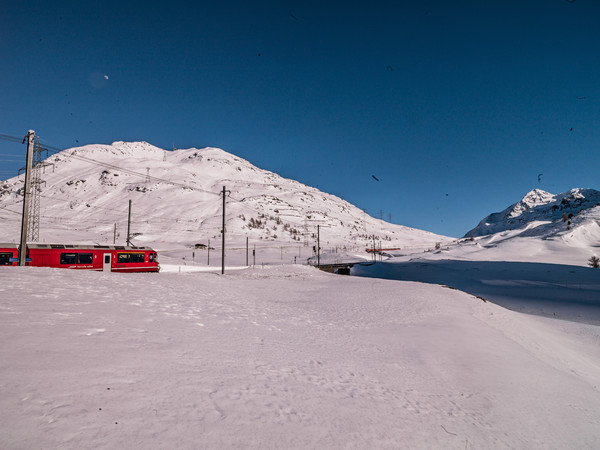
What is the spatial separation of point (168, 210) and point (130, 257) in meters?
101

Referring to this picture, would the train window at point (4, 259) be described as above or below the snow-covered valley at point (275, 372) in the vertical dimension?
above

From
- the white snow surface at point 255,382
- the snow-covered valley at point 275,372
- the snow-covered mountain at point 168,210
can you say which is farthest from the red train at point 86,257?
the snow-covered mountain at point 168,210

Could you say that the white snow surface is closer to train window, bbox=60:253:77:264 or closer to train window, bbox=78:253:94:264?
train window, bbox=60:253:77:264

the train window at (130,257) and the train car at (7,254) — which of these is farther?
the train window at (130,257)

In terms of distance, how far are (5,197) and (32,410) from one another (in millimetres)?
191823

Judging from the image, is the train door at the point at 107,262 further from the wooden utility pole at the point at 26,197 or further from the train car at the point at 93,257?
the wooden utility pole at the point at 26,197

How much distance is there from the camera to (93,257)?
90.5 feet

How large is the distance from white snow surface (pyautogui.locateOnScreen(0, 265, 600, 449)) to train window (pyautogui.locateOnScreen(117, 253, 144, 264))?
2054cm

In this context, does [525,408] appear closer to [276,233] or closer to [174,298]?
[174,298]

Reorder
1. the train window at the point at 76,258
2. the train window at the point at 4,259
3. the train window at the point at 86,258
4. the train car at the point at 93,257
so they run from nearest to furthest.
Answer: the train window at the point at 4,259 < the train car at the point at 93,257 < the train window at the point at 76,258 < the train window at the point at 86,258

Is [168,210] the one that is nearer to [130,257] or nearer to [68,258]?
[130,257]

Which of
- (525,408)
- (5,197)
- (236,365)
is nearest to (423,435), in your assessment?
(525,408)

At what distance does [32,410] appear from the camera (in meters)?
3.16

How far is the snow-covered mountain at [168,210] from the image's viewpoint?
101 metres
